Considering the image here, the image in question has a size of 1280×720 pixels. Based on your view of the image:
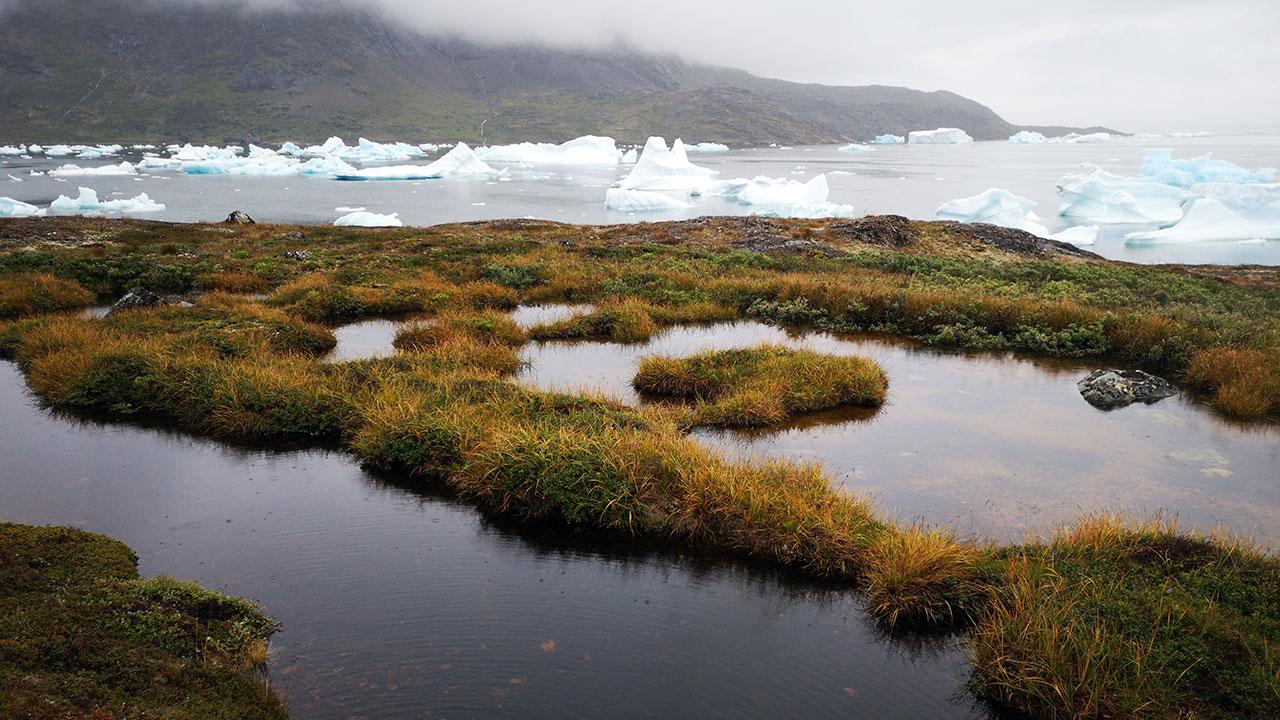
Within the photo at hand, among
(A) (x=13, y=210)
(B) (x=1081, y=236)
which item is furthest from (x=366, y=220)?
(B) (x=1081, y=236)

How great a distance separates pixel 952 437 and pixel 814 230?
86.9ft

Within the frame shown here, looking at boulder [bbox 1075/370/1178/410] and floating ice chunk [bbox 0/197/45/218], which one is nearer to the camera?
boulder [bbox 1075/370/1178/410]

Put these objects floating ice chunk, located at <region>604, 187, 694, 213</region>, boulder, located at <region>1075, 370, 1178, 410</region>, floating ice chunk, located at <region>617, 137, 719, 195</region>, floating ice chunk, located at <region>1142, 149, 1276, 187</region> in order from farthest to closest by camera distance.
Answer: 1. floating ice chunk, located at <region>617, 137, 719, 195</region>
2. floating ice chunk, located at <region>1142, 149, 1276, 187</region>
3. floating ice chunk, located at <region>604, 187, 694, 213</region>
4. boulder, located at <region>1075, 370, 1178, 410</region>

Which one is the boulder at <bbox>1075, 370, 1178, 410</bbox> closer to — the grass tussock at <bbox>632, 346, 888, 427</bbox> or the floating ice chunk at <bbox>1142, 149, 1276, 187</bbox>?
the grass tussock at <bbox>632, 346, 888, 427</bbox>

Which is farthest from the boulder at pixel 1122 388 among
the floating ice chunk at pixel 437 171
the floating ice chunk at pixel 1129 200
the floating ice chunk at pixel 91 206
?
the floating ice chunk at pixel 437 171

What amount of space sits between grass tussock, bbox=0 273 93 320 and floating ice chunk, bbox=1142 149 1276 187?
101 metres

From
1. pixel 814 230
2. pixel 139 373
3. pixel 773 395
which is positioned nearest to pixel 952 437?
pixel 773 395

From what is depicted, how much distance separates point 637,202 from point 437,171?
5281cm

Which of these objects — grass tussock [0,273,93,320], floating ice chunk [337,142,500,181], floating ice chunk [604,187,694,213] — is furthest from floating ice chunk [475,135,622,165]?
A: grass tussock [0,273,93,320]

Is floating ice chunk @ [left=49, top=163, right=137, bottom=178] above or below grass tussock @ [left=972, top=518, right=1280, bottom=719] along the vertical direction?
above

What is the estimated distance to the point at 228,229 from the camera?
36344 mm

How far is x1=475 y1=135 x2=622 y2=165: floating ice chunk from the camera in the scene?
508ft

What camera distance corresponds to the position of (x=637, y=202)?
7375cm

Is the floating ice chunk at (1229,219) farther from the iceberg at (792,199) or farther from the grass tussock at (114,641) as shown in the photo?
the grass tussock at (114,641)
